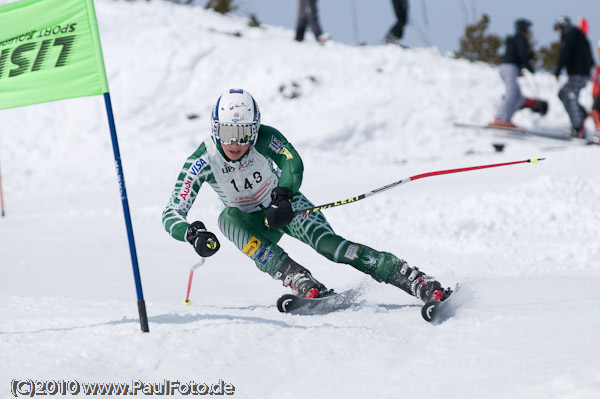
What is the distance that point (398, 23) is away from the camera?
17.5m

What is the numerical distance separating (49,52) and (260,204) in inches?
74.1

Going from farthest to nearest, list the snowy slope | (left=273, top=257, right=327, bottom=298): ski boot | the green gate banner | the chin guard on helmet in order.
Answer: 1. the chin guard on helmet
2. (left=273, top=257, right=327, bottom=298): ski boot
3. the green gate banner
4. the snowy slope

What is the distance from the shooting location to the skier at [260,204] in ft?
14.5

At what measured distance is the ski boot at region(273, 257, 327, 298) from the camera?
4.49 m

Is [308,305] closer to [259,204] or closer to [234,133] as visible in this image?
[259,204]

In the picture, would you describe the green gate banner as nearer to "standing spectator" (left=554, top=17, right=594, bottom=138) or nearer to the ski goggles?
the ski goggles

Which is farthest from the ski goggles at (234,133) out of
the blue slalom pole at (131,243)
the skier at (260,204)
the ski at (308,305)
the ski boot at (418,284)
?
the ski boot at (418,284)

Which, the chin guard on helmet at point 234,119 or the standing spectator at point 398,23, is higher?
the chin guard on helmet at point 234,119

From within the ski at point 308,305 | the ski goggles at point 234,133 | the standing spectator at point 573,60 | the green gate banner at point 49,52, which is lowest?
the standing spectator at point 573,60

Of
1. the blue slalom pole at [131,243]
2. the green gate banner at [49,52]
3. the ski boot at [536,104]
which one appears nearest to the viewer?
the blue slalom pole at [131,243]

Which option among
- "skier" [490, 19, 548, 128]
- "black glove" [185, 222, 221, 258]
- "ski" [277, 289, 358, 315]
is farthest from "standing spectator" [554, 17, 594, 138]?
"black glove" [185, 222, 221, 258]

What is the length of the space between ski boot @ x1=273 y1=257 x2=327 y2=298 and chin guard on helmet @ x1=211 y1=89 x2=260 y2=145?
926 millimetres

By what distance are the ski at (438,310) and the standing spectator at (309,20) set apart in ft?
49.3

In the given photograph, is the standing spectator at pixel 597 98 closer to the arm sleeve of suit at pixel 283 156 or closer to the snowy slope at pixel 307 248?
the snowy slope at pixel 307 248
